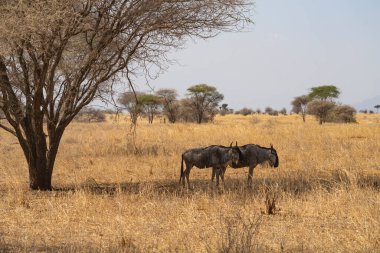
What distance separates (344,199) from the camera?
9031mm

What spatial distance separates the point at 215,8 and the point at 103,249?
621 cm

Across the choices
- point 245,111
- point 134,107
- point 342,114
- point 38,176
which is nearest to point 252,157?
point 134,107

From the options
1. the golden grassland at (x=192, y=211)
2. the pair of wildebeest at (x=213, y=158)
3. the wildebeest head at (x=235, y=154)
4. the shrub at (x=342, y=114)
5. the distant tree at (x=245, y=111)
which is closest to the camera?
the golden grassland at (x=192, y=211)

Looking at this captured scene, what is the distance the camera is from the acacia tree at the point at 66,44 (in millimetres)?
9430

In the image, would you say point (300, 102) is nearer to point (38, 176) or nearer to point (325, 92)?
point (325, 92)

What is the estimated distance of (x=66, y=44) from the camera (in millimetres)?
11141

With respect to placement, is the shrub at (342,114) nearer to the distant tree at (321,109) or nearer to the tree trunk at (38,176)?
the distant tree at (321,109)

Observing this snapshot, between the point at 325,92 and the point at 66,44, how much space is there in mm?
52584

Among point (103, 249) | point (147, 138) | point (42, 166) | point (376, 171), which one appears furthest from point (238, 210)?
point (147, 138)

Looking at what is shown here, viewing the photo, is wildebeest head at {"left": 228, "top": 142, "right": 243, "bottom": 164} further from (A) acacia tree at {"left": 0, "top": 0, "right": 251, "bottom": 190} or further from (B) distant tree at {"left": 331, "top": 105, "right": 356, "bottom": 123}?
(B) distant tree at {"left": 331, "top": 105, "right": 356, "bottom": 123}

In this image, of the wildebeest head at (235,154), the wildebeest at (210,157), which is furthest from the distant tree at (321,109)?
the wildebeest at (210,157)

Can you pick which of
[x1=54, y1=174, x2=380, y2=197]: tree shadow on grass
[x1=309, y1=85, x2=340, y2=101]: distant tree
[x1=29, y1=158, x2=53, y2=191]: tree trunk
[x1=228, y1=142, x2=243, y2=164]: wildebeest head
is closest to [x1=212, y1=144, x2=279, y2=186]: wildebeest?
[x1=228, y1=142, x2=243, y2=164]: wildebeest head

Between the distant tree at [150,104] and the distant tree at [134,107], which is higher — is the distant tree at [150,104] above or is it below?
above

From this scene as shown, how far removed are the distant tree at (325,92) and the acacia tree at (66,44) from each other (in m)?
50.7
